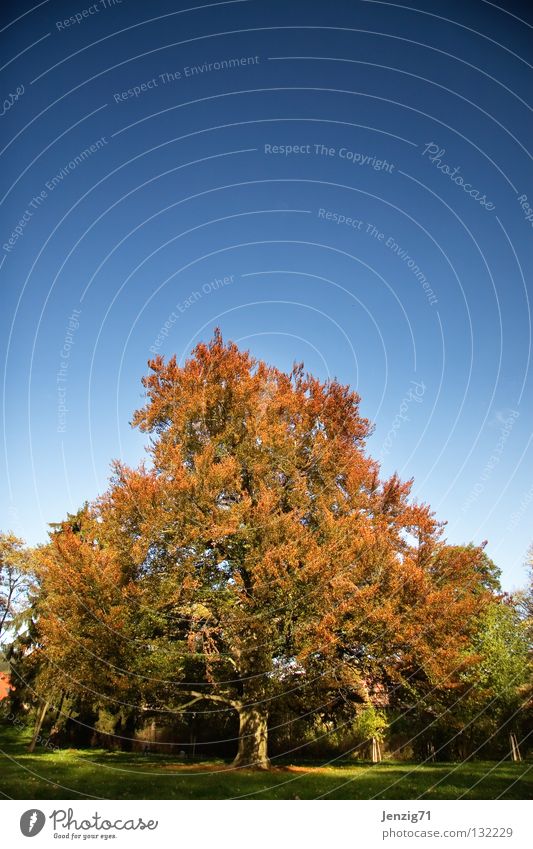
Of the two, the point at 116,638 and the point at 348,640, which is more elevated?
the point at 348,640

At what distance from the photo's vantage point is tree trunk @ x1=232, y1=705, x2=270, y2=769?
13204 millimetres

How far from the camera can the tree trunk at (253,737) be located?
1320cm

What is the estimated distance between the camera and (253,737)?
44.2 ft

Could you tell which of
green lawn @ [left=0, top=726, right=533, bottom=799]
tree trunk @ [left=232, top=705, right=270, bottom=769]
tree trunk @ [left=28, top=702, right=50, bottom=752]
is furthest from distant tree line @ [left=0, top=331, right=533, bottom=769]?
tree trunk @ [left=28, top=702, right=50, bottom=752]

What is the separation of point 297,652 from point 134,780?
182 inches

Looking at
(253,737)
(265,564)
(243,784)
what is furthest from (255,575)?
(253,737)

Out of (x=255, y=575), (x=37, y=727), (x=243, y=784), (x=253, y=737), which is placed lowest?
(x=37, y=727)

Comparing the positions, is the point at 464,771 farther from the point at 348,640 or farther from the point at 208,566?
the point at 208,566

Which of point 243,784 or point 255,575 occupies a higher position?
point 255,575

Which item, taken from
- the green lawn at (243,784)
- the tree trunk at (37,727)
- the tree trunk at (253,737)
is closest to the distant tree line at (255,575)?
the tree trunk at (253,737)

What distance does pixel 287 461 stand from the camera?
A: 14.4m

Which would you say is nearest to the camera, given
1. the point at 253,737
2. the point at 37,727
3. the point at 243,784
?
the point at 243,784

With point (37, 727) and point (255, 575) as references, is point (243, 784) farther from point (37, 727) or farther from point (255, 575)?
point (37, 727)
